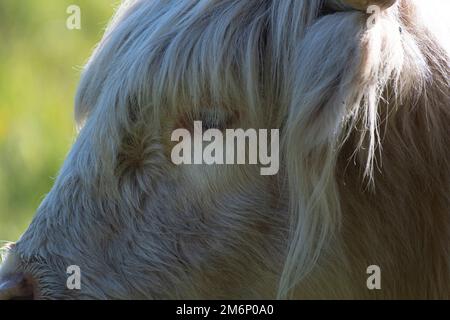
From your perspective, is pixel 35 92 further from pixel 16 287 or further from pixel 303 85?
pixel 303 85

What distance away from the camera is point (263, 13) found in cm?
281

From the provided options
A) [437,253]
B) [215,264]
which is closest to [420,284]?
[437,253]

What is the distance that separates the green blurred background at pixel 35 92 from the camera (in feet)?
19.1

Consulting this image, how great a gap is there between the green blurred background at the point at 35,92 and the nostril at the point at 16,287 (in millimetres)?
2331

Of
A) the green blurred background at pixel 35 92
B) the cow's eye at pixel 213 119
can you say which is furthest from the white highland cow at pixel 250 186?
the green blurred background at pixel 35 92

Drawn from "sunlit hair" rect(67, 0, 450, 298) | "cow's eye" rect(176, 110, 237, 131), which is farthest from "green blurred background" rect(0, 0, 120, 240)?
"cow's eye" rect(176, 110, 237, 131)

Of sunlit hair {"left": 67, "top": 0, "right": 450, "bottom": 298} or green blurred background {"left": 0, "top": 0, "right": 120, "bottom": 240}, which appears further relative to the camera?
green blurred background {"left": 0, "top": 0, "right": 120, "bottom": 240}

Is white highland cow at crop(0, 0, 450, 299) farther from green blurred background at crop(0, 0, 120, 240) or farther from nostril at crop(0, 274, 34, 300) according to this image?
green blurred background at crop(0, 0, 120, 240)

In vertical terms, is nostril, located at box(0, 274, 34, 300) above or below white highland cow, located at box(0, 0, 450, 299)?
below

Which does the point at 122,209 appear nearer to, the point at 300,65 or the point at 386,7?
the point at 300,65

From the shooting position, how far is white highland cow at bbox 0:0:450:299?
2668 mm

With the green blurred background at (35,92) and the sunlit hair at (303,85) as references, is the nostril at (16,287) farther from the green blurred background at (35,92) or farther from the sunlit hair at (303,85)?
the green blurred background at (35,92)

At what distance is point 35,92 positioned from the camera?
6.91m

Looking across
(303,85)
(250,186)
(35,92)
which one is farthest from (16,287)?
(35,92)
